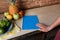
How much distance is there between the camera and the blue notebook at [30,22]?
1.17 metres

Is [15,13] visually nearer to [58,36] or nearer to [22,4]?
[22,4]

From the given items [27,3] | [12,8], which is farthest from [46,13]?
[12,8]

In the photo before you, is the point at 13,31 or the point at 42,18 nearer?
the point at 13,31

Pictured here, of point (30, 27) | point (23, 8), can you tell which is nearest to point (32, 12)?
point (23, 8)

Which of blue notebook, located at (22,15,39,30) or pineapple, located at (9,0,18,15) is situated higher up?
pineapple, located at (9,0,18,15)

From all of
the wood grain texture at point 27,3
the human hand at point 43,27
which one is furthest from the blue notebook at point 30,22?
the wood grain texture at point 27,3

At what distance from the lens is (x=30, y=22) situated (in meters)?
1.23

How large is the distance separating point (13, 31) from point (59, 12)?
563 mm

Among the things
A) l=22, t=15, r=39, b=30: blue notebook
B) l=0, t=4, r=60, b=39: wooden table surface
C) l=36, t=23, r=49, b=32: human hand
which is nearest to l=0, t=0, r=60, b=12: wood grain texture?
l=0, t=4, r=60, b=39: wooden table surface

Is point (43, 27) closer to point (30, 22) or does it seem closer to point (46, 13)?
point (30, 22)

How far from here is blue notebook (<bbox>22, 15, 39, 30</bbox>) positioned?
3.82 ft

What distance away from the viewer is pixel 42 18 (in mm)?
1287

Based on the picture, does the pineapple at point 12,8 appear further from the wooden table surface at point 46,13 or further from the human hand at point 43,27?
the human hand at point 43,27

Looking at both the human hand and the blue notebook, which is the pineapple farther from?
the human hand
